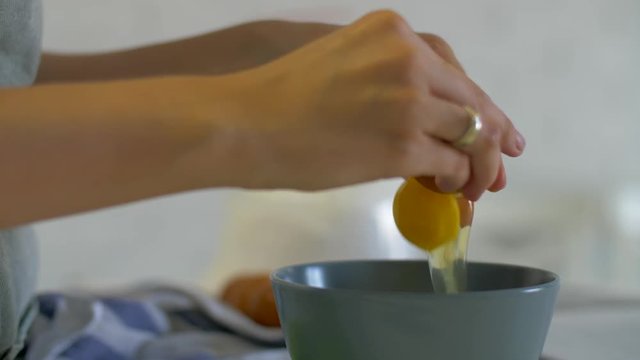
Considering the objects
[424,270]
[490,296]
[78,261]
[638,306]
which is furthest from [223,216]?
[490,296]

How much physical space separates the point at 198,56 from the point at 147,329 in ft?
0.63

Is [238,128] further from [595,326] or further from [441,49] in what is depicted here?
[595,326]

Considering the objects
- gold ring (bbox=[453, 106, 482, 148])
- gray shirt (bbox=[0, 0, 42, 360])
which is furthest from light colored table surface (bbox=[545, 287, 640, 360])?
gray shirt (bbox=[0, 0, 42, 360])

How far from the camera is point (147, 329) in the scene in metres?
0.56

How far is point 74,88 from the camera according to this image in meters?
0.29

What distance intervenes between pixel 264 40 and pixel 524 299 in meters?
0.27

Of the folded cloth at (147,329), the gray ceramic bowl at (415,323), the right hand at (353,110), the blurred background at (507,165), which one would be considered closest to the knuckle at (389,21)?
the right hand at (353,110)

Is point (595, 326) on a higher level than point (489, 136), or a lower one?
lower

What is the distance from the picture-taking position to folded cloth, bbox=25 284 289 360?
49cm

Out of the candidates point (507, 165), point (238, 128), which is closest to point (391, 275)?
point (238, 128)

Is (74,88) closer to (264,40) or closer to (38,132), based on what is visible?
(38,132)

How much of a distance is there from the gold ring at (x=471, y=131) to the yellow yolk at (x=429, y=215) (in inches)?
2.1

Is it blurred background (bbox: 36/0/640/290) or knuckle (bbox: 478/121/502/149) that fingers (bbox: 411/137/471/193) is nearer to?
knuckle (bbox: 478/121/502/149)

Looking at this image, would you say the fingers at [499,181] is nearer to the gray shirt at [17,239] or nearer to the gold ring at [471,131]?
the gold ring at [471,131]
